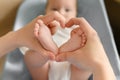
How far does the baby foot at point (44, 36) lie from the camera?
0.78 meters

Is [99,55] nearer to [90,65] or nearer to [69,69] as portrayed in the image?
[90,65]

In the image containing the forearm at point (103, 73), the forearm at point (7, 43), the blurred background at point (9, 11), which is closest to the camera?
the forearm at point (103, 73)

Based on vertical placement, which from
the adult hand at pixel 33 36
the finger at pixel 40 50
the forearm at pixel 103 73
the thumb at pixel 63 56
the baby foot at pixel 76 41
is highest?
the adult hand at pixel 33 36

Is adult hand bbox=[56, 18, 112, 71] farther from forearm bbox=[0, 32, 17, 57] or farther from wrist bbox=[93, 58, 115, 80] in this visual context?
forearm bbox=[0, 32, 17, 57]

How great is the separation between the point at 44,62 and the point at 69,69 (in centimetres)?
11

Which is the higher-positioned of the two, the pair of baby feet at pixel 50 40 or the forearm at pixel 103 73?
the pair of baby feet at pixel 50 40

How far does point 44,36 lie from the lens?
2.57 ft

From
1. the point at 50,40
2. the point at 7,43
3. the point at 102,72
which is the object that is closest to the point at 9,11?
the point at 7,43

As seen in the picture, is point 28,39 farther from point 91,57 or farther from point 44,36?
point 91,57

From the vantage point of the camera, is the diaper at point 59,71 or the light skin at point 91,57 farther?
the diaper at point 59,71

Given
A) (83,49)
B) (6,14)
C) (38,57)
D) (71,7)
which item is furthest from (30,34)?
(6,14)

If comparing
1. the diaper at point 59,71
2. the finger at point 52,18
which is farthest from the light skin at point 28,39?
the diaper at point 59,71

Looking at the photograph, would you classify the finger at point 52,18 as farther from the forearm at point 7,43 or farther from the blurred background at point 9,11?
the blurred background at point 9,11

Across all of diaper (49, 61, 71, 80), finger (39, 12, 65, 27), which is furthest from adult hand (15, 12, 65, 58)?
diaper (49, 61, 71, 80)
